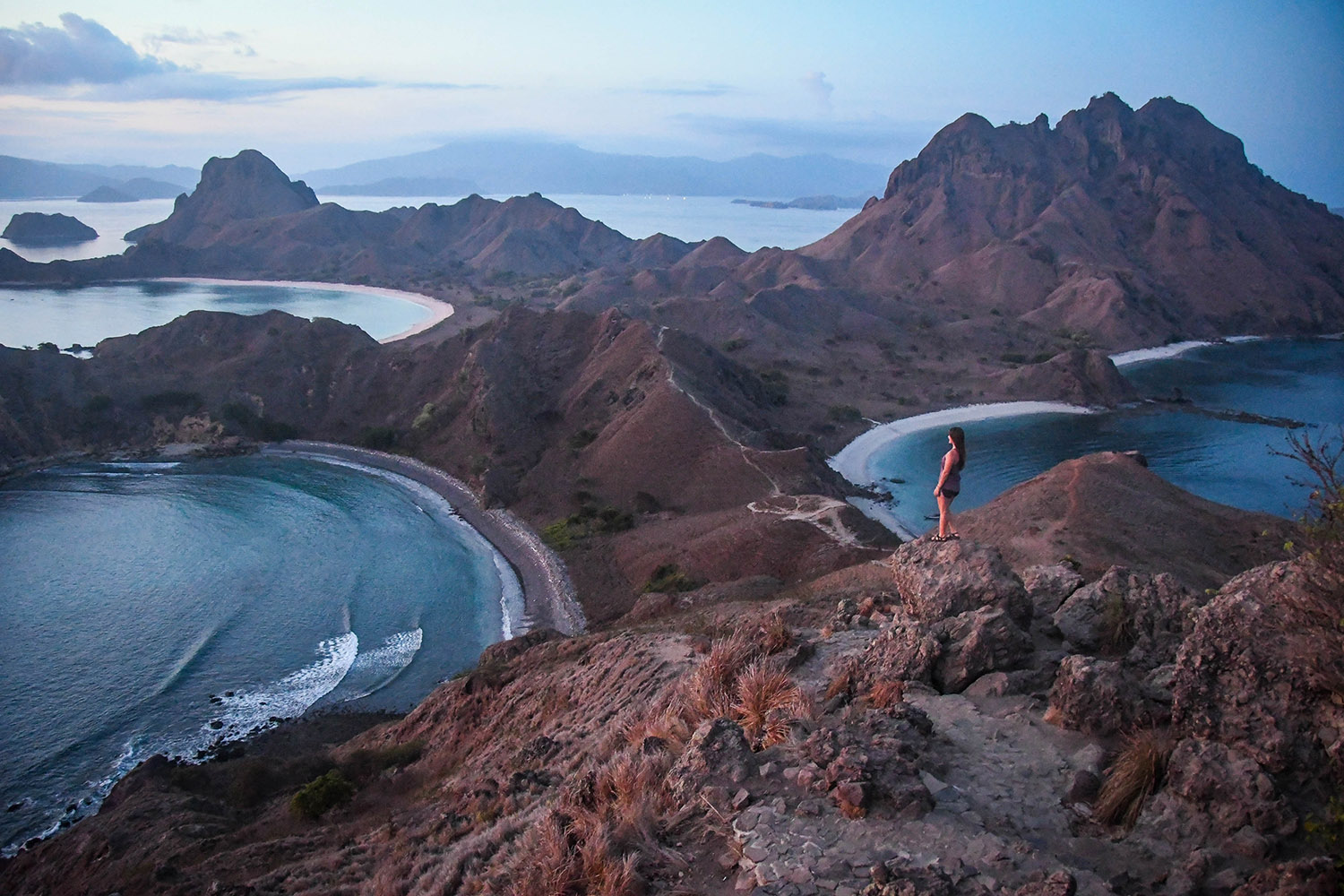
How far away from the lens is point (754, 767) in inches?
270

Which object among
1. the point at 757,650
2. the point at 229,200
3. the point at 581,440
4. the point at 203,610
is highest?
the point at 229,200

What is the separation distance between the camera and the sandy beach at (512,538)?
29.3m

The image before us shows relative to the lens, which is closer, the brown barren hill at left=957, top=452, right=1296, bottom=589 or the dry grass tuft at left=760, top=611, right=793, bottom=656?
the dry grass tuft at left=760, top=611, right=793, bottom=656

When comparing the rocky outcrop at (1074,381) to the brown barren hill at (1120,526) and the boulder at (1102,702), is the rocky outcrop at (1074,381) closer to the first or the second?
the brown barren hill at (1120,526)

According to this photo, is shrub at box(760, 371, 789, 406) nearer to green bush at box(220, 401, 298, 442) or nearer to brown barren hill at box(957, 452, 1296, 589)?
brown barren hill at box(957, 452, 1296, 589)

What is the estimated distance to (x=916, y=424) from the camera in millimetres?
56562

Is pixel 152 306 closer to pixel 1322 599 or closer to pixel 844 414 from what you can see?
pixel 844 414

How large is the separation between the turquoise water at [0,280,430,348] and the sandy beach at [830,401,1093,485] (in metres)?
58.8

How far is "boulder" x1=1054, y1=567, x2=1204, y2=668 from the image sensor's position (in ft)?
26.8

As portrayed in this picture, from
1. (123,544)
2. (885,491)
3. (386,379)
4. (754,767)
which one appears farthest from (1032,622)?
(386,379)

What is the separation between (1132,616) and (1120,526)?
18.5 m

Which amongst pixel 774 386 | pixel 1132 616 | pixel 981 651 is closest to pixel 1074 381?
pixel 774 386

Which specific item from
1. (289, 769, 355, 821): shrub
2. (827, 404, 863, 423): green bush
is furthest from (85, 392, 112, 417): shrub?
(289, 769, 355, 821): shrub

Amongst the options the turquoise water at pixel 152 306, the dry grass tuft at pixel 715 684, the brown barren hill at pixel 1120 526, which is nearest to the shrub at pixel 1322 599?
the dry grass tuft at pixel 715 684
